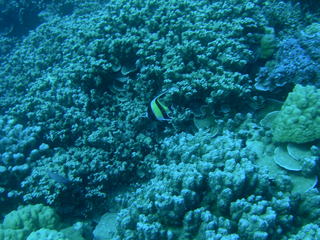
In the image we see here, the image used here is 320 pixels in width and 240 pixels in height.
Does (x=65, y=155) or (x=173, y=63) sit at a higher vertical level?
(x=173, y=63)

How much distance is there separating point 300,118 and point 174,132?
171 cm

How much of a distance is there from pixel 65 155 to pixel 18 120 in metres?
1.72

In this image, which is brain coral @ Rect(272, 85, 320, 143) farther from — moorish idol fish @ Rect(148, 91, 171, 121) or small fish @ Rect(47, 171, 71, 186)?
small fish @ Rect(47, 171, 71, 186)

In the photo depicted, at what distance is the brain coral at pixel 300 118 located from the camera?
316 centimetres

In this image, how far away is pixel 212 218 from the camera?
2568mm

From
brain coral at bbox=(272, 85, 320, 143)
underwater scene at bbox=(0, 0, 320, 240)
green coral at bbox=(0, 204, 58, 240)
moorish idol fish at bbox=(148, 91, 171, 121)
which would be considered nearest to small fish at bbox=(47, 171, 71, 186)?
underwater scene at bbox=(0, 0, 320, 240)

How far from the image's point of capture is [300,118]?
3.21 meters

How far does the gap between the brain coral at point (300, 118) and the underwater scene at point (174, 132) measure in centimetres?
1

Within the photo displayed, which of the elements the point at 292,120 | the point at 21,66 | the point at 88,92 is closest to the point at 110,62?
the point at 88,92

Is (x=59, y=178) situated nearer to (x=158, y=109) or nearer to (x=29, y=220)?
(x=29, y=220)

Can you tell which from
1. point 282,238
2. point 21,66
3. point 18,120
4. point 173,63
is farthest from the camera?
point 21,66

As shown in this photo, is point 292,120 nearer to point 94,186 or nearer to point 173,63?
point 173,63

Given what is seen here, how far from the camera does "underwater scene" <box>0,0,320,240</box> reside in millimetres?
2756

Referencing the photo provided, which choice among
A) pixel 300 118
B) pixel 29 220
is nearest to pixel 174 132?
pixel 300 118
